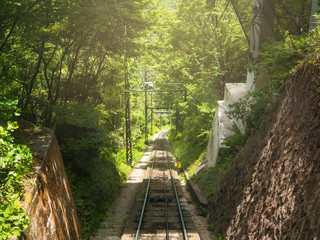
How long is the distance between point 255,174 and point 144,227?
511 cm

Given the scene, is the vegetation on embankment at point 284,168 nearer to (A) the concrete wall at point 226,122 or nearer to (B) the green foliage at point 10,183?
(B) the green foliage at point 10,183

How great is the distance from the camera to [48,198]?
7262 millimetres

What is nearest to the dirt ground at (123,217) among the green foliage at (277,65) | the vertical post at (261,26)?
the green foliage at (277,65)

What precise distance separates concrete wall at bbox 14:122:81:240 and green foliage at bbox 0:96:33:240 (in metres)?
0.32

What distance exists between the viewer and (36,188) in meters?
6.50

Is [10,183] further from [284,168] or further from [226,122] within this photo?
[226,122]

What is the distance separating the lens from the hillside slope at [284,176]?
544 centimetres

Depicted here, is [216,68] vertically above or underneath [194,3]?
underneath

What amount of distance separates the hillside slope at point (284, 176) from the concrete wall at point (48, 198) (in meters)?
4.80

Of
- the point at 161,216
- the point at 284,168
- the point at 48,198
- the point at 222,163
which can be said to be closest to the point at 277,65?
the point at 284,168

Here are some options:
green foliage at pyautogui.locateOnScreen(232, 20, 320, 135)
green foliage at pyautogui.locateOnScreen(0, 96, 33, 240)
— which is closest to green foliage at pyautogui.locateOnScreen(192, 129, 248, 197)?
green foliage at pyautogui.locateOnScreen(232, 20, 320, 135)

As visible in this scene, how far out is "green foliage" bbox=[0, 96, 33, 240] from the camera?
5086 millimetres

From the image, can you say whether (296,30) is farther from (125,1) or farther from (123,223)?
(123,223)

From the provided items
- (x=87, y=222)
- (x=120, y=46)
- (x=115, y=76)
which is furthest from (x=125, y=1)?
(x=87, y=222)
